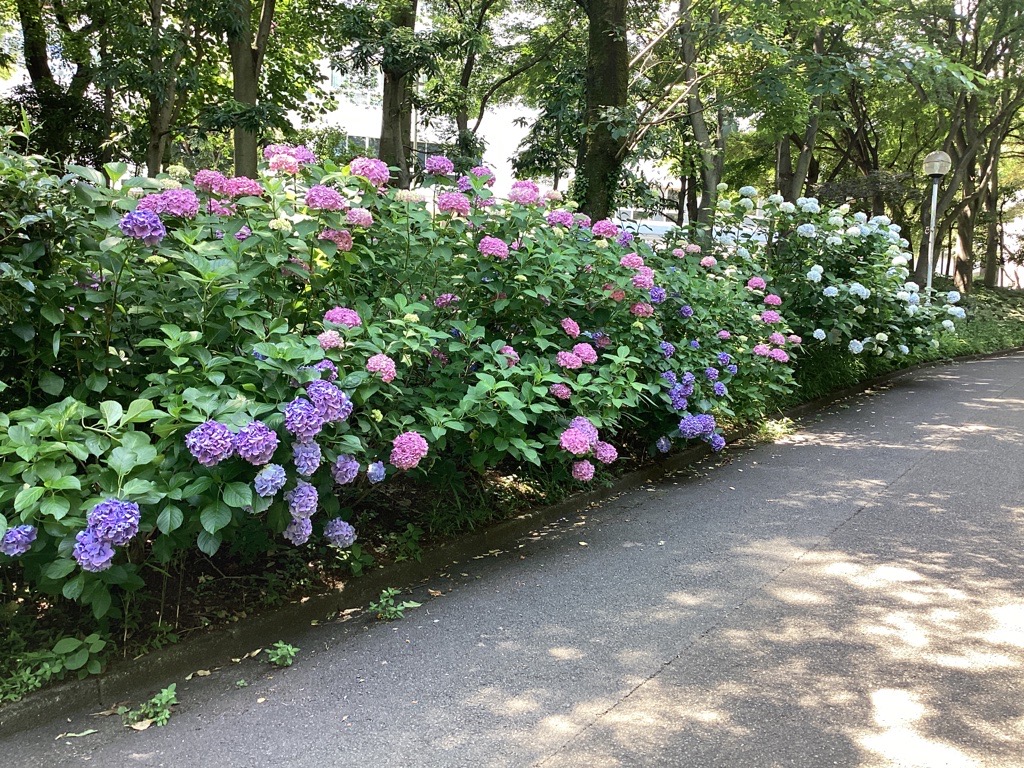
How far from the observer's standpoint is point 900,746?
2668mm

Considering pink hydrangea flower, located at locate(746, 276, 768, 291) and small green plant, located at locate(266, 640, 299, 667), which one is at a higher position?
pink hydrangea flower, located at locate(746, 276, 768, 291)

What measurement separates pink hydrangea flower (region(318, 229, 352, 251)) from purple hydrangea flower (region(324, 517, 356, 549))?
1.38m

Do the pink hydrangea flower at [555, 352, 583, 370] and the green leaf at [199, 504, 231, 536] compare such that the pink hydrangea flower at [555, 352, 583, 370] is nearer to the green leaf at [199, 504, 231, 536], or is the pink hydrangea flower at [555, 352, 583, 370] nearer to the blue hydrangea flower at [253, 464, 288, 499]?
the blue hydrangea flower at [253, 464, 288, 499]

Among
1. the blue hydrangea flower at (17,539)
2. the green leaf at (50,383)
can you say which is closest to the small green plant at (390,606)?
the blue hydrangea flower at (17,539)

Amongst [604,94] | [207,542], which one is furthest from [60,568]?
[604,94]

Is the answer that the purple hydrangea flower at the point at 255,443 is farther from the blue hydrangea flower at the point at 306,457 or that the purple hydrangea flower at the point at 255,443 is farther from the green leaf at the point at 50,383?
the green leaf at the point at 50,383

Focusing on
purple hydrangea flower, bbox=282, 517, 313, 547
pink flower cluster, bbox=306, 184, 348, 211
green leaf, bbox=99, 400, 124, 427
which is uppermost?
pink flower cluster, bbox=306, 184, 348, 211

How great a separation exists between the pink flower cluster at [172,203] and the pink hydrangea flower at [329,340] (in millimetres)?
856

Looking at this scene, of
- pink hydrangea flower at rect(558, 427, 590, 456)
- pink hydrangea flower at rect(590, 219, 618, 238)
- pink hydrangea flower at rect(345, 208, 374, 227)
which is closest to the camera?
pink hydrangea flower at rect(345, 208, 374, 227)

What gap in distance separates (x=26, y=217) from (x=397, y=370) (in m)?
1.75

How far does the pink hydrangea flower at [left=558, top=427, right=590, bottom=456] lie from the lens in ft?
14.4

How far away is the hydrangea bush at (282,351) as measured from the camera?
2824 mm

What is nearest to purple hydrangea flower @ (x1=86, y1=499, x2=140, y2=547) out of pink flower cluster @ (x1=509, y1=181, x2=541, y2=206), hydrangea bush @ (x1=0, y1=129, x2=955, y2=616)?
hydrangea bush @ (x1=0, y1=129, x2=955, y2=616)

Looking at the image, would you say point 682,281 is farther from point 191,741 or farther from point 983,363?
point 983,363
